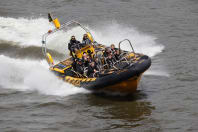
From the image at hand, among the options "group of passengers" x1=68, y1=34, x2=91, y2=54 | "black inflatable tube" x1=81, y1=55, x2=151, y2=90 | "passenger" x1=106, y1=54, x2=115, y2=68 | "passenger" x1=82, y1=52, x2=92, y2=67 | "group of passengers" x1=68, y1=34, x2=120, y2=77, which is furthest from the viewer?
"group of passengers" x1=68, y1=34, x2=91, y2=54

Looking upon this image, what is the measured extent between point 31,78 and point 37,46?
4607mm

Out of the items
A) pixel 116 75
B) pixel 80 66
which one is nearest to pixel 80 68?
pixel 80 66

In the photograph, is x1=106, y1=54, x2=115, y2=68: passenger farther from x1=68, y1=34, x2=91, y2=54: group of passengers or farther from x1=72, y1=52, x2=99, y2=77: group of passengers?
x1=68, y1=34, x2=91, y2=54: group of passengers

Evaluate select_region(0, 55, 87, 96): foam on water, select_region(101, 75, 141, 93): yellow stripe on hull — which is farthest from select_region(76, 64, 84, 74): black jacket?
select_region(101, 75, 141, 93): yellow stripe on hull

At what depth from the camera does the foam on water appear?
539 inches

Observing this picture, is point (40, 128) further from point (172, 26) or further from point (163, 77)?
point (172, 26)

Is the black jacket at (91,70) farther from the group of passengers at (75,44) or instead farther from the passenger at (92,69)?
the group of passengers at (75,44)

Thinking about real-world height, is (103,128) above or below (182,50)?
below

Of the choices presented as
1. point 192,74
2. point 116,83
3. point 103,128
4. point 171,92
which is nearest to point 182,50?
point 192,74

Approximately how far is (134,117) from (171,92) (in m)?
2.27

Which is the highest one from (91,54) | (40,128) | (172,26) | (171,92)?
(172,26)

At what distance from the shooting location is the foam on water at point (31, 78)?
13.7 metres

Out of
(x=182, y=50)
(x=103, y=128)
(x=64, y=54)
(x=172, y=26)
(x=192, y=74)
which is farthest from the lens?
(x=172, y=26)

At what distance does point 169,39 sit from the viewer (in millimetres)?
19188
